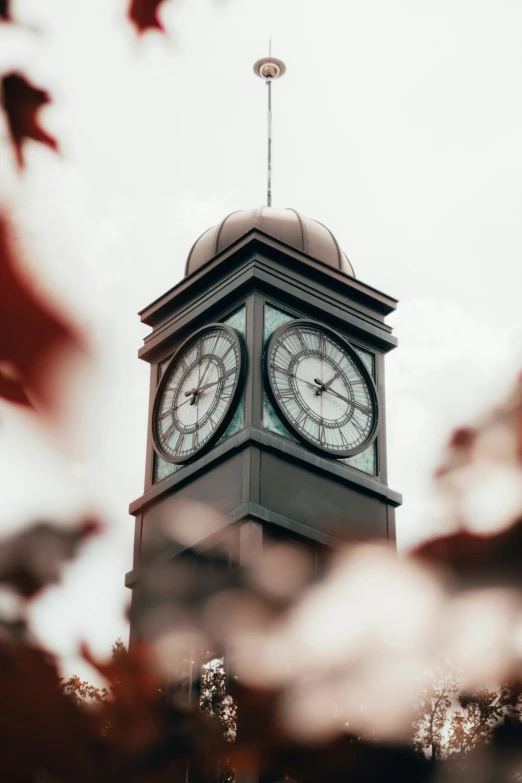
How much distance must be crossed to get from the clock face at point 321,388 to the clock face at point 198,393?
64 cm

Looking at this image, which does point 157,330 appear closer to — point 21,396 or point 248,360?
point 248,360

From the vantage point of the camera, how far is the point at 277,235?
20188 millimetres

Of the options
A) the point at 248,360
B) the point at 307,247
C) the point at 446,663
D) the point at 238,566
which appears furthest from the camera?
the point at 307,247

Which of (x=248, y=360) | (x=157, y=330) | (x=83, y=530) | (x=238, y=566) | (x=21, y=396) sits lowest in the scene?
(x=83, y=530)

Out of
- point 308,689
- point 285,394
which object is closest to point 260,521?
point 285,394

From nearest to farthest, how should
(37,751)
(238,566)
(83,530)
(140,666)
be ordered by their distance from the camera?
(37,751)
(83,530)
(140,666)
(238,566)

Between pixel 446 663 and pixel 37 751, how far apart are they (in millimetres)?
1377

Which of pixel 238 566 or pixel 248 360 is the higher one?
pixel 248 360

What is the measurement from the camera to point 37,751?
239 cm

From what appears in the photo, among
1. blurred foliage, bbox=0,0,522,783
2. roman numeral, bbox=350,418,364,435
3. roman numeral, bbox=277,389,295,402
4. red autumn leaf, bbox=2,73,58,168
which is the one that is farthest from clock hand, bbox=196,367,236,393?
red autumn leaf, bbox=2,73,58,168

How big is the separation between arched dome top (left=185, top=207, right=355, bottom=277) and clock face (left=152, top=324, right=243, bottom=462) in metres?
1.50

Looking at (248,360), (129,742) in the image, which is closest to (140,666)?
(129,742)

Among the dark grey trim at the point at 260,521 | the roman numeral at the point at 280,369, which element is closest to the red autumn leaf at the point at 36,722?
the dark grey trim at the point at 260,521

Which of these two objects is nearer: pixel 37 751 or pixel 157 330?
pixel 37 751
